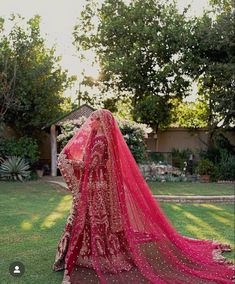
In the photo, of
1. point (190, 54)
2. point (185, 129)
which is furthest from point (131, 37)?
point (185, 129)

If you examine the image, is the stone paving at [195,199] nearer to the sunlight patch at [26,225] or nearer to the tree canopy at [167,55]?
the sunlight patch at [26,225]

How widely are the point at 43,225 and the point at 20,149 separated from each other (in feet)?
28.3

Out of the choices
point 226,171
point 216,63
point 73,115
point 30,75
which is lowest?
point 226,171

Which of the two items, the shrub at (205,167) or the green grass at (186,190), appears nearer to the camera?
the green grass at (186,190)

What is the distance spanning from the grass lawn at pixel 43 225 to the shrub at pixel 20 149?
11.5 ft

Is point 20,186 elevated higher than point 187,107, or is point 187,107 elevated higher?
point 187,107

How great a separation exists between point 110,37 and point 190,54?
11.2ft

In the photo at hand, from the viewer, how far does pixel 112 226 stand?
15.4 feet

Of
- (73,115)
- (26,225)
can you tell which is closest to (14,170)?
(73,115)

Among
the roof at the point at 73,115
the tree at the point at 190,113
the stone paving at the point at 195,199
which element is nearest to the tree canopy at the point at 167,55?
the tree at the point at 190,113

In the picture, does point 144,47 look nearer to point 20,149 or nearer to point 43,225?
point 20,149

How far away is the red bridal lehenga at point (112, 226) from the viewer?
14.8 feet

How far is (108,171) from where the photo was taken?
15.6ft

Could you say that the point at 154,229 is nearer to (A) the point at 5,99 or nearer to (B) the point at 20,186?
(B) the point at 20,186
